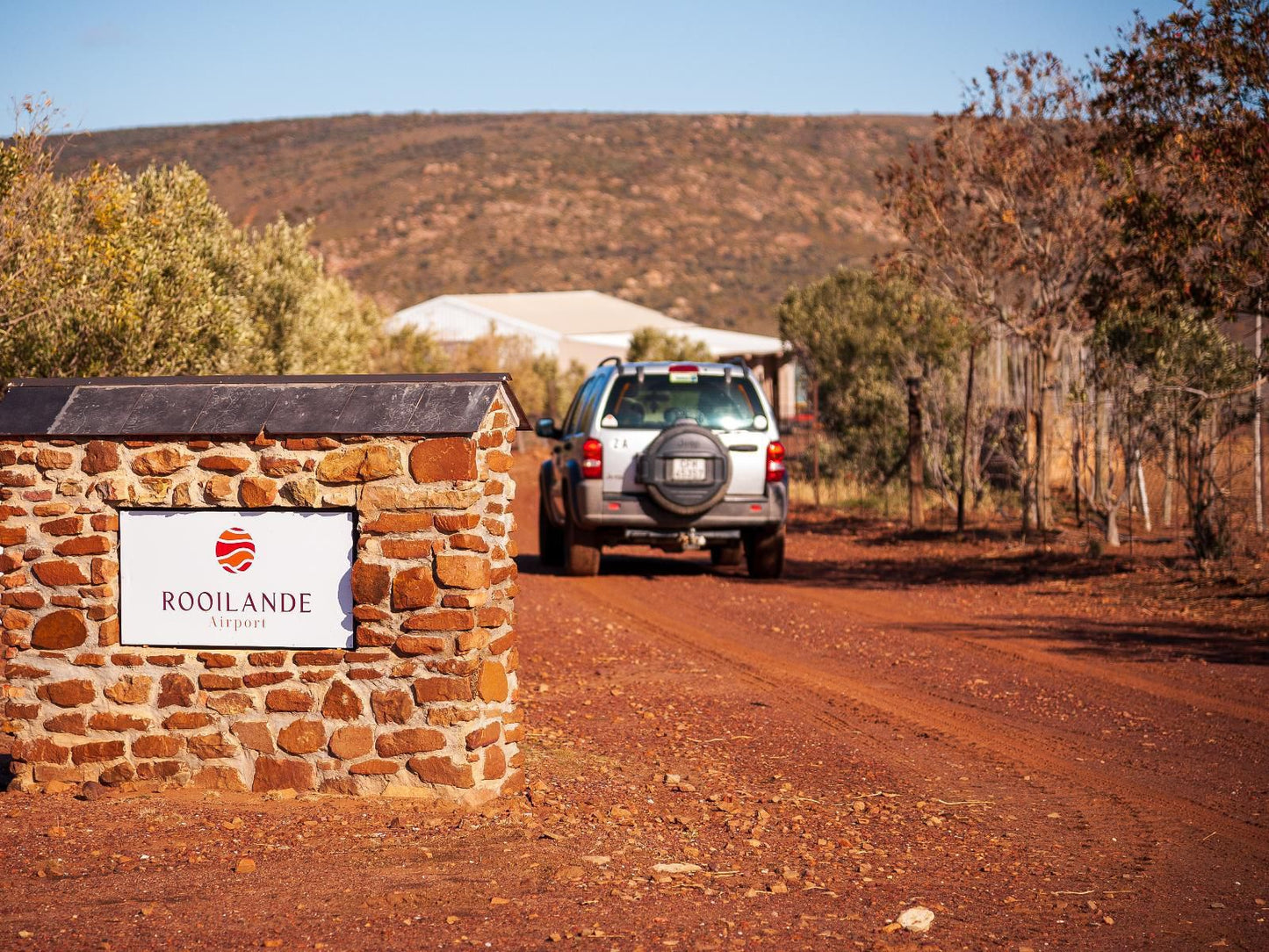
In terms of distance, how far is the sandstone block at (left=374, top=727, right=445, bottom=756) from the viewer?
6.16 metres

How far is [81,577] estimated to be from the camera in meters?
6.45

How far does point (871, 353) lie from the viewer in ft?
92.0

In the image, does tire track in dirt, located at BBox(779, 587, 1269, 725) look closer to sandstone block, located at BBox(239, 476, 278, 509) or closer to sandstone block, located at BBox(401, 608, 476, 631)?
sandstone block, located at BBox(401, 608, 476, 631)

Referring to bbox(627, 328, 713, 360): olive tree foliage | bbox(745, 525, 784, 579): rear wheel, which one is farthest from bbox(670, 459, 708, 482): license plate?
bbox(627, 328, 713, 360): olive tree foliage

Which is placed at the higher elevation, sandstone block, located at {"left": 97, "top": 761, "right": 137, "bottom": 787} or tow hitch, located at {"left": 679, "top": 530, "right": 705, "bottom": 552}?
tow hitch, located at {"left": 679, "top": 530, "right": 705, "bottom": 552}

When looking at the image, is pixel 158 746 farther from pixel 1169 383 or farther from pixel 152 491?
pixel 1169 383

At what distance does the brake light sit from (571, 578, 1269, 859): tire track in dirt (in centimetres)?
217

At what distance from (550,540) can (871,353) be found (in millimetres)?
13752

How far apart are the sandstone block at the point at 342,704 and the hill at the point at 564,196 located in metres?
59.3

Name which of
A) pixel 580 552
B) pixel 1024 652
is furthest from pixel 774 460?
pixel 1024 652

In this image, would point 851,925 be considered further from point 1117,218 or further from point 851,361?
point 851,361

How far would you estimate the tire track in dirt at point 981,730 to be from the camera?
630 cm

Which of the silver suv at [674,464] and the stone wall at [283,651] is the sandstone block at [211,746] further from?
the silver suv at [674,464]

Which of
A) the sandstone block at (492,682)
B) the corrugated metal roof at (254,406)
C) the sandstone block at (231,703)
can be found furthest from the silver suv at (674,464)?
the sandstone block at (231,703)
